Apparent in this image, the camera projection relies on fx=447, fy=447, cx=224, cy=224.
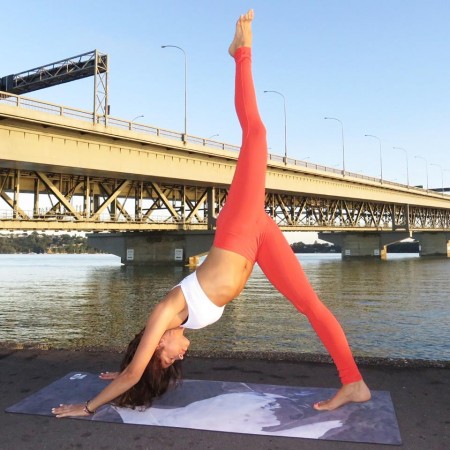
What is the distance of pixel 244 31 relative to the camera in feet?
15.3

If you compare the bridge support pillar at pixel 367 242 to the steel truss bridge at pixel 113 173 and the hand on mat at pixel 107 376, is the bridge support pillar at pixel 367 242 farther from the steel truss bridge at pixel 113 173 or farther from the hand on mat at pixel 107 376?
the hand on mat at pixel 107 376

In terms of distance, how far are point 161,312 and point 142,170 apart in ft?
91.7

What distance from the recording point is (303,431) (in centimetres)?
→ 367

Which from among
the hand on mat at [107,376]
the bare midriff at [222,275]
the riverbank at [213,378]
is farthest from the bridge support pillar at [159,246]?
the bare midriff at [222,275]

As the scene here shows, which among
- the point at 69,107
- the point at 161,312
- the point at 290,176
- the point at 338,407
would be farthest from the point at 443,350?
the point at 290,176

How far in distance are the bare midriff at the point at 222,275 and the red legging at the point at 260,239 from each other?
0.26 ft

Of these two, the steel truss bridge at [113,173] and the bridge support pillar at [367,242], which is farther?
the bridge support pillar at [367,242]

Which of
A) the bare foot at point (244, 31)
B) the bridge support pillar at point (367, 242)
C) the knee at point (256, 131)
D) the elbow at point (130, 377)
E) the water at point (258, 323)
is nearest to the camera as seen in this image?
the elbow at point (130, 377)

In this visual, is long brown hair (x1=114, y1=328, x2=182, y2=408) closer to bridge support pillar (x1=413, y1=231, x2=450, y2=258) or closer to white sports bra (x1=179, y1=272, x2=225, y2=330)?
white sports bra (x1=179, y1=272, x2=225, y2=330)

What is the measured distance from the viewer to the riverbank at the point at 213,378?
135 inches

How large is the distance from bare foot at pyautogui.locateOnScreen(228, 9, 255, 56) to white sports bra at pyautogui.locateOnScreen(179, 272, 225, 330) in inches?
96.8

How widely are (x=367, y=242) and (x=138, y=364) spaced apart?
77.3 meters

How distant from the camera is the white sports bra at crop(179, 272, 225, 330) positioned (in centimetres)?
412

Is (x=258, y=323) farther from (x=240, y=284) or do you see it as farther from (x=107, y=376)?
(x=240, y=284)
